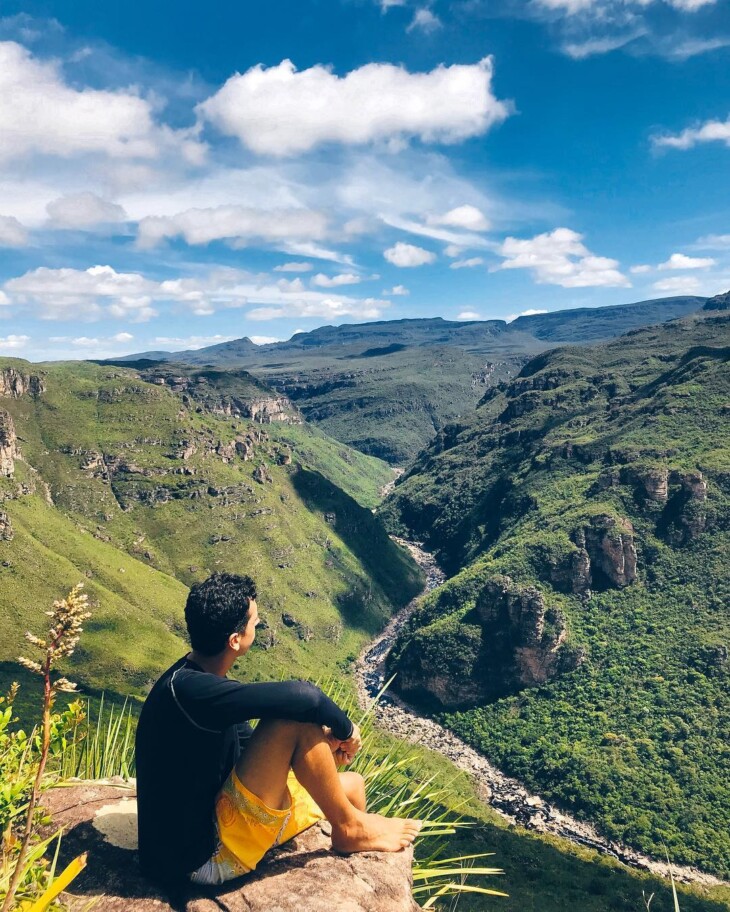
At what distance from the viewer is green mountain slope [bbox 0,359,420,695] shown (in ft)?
298

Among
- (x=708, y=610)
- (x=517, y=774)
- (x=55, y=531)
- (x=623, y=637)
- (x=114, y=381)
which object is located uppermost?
(x=114, y=381)

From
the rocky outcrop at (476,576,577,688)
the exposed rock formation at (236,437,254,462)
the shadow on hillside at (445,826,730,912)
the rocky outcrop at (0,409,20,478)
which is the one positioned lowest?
the shadow on hillside at (445,826,730,912)

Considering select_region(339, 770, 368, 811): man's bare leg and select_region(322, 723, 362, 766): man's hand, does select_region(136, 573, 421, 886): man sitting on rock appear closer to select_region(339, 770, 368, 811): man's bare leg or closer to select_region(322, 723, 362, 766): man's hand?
select_region(322, 723, 362, 766): man's hand

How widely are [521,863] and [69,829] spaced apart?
211 ft

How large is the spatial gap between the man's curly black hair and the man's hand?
1.49 meters

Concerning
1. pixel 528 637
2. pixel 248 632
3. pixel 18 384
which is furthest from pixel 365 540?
pixel 248 632

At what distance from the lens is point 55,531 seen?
338 feet

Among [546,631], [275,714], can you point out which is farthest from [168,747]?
[546,631]

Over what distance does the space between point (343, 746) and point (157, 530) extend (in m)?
124

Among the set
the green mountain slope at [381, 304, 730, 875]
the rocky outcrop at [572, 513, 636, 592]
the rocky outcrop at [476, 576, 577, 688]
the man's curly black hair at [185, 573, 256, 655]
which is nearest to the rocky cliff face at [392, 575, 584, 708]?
the rocky outcrop at [476, 576, 577, 688]

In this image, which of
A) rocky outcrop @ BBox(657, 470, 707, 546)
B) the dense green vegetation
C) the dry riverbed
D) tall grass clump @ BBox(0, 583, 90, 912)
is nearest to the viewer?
tall grass clump @ BBox(0, 583, 90, 912)

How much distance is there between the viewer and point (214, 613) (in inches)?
243

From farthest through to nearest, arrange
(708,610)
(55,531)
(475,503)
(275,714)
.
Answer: (475,503) < (55,531) < (708,610) < (275,714)

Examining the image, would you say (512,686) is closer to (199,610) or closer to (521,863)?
(521,863)
